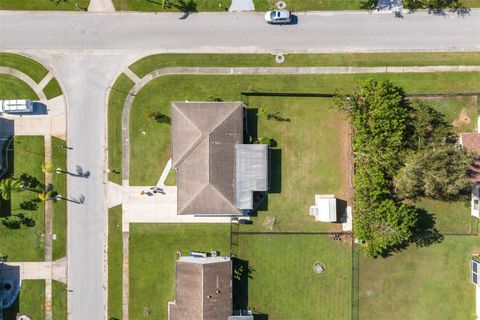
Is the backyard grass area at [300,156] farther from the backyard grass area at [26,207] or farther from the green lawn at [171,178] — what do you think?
the backyard grass area at [26,207]

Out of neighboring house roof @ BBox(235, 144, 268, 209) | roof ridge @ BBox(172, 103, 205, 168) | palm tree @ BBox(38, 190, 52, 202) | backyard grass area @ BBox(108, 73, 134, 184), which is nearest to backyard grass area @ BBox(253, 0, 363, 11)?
roof ridge @ BBox(172, 103, 205, 168)

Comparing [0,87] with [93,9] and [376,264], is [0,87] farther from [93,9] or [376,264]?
[376,264]

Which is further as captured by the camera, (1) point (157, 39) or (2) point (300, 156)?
(2) point (300, 156)

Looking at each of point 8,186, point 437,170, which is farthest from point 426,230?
point 8,186

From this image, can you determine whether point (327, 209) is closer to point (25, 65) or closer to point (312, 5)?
point (312, 5)

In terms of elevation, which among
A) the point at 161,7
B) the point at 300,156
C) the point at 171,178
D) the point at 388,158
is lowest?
the point at 171,178

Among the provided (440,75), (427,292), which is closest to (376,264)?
(427,292)

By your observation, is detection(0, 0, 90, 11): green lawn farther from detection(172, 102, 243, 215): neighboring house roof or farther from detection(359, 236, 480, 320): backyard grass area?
detection(359, 236, 480, 320): backyard grass area
